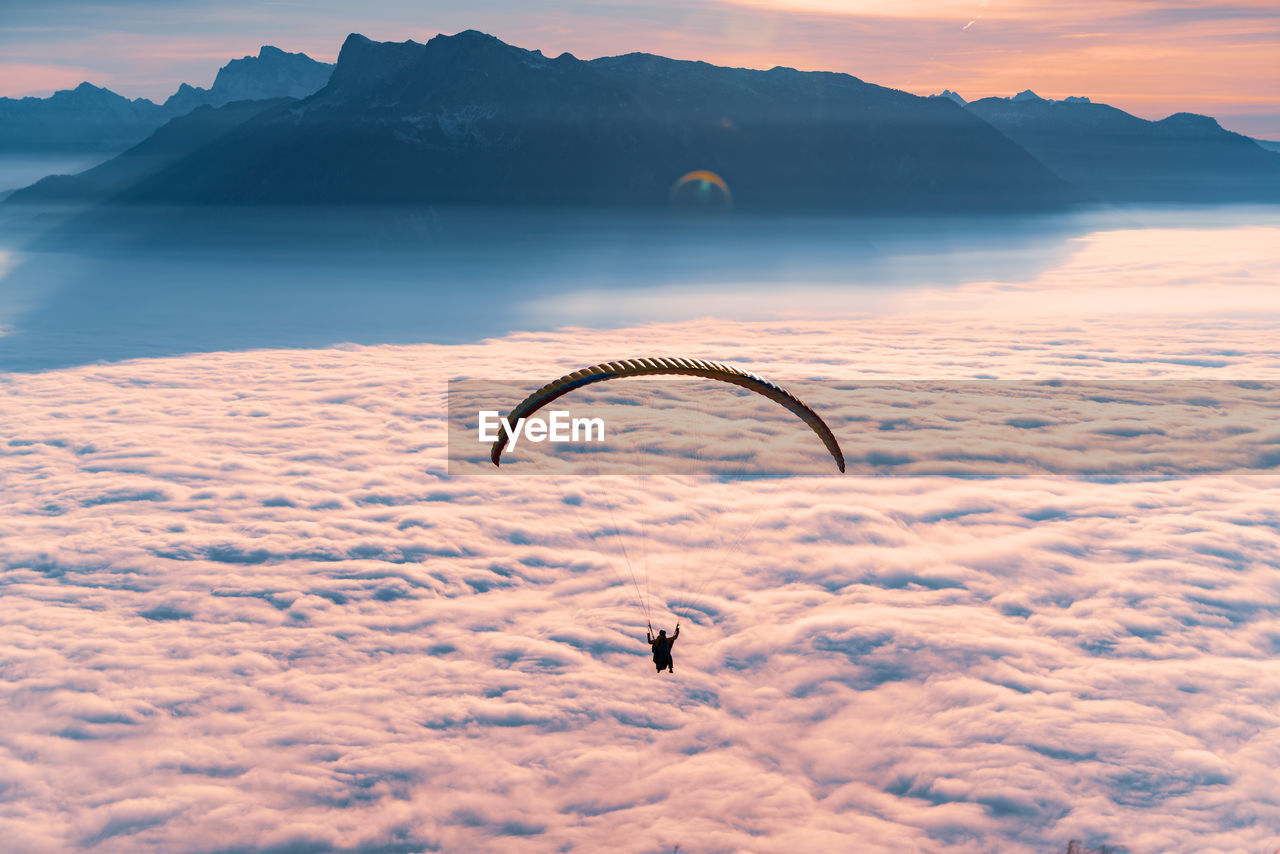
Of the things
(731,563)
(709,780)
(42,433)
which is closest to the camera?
(709,780)

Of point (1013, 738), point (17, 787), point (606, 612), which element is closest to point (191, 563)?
point (17, 787)

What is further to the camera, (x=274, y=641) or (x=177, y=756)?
(x=274, y=641)

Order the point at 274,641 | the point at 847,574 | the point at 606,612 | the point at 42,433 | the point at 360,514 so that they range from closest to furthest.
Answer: the point at 274,641
the point at 606,612
the point at 847,574
the point at 360,514
the point at 42,433

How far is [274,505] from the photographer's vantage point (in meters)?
134

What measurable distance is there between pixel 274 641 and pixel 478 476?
2940 inches

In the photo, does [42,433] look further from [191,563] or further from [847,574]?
[847,574]

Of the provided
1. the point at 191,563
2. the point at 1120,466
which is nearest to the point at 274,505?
the point at 191,563

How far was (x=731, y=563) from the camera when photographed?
109m

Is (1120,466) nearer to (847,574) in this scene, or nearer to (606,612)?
(847,574)

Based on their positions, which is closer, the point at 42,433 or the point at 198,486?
the point at 198,486

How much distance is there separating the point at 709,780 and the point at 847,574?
154 feet

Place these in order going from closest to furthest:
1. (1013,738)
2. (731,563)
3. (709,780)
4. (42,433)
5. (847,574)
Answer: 1. (709,780)
2. (1013,738)
3. (847,574)
4. (731,563)
5. (42,433)

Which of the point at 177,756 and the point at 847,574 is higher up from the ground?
the point at 847,574

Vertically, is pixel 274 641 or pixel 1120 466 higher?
pixel 1120 466
